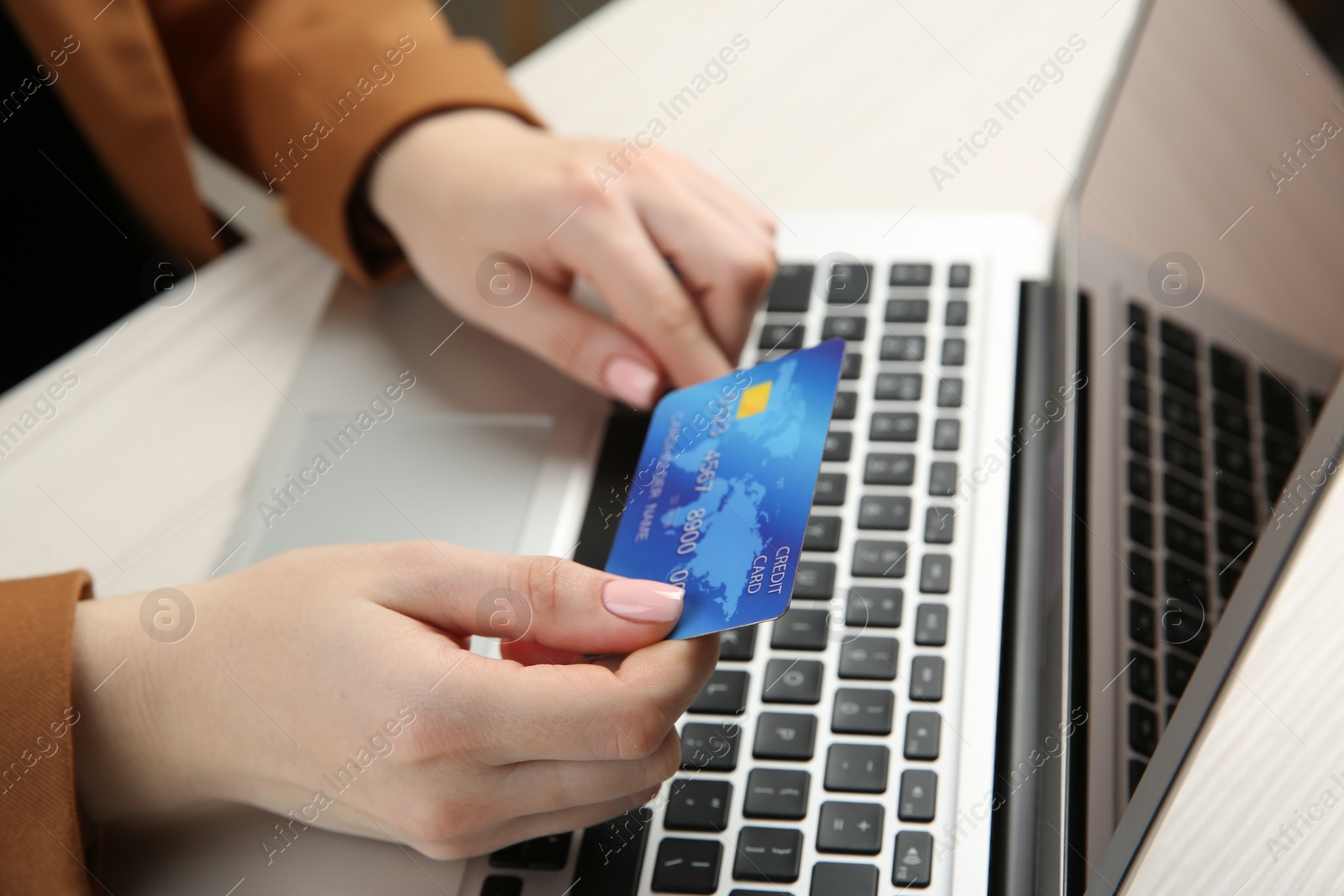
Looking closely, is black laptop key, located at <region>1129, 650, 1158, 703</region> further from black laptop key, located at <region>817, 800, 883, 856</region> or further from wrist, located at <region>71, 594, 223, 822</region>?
wrist, located at <region>71, 594, 223, 822</region>

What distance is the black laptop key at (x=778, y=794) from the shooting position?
0.46 meters

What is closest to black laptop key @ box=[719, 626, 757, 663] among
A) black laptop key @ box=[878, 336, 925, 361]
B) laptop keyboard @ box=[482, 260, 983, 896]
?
laptop keyboard @ box=[482, 260, 983, 896]

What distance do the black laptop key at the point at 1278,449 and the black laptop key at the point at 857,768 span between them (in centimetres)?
23

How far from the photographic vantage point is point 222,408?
0.69m

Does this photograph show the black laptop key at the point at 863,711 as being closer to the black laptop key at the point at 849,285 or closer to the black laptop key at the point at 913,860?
the black laptop key at the point at 913,860

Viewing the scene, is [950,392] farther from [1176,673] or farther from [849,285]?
[1176,673]

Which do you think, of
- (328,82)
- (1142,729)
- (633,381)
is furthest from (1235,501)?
(328,82)

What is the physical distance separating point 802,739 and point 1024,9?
0.74m

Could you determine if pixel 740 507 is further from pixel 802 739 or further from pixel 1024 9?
pixel 1024 9

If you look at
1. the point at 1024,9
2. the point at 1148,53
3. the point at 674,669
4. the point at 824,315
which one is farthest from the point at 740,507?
the point at 1024,9

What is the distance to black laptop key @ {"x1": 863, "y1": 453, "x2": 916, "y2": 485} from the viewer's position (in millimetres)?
582

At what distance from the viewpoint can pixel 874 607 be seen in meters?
0.52

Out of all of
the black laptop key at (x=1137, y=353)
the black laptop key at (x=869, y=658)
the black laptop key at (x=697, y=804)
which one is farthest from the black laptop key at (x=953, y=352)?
the black laptop key at (x=697, y=804)

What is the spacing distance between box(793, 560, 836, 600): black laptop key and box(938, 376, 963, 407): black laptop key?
14cm
